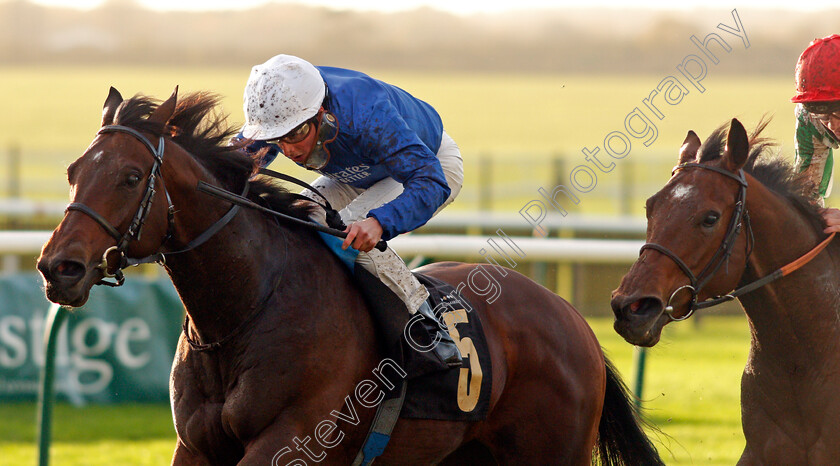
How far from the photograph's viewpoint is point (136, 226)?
261 cm

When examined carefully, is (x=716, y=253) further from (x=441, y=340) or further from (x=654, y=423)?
(x=654, y=423)

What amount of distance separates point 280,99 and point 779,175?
1.61m

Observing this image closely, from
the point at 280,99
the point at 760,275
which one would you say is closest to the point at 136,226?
the point at 280,99

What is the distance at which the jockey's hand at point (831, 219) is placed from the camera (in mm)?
3234

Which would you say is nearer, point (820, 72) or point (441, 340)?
point (441, 340)

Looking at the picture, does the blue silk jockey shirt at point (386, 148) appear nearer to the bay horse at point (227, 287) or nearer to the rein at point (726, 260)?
the bay horse at point (227, 287)

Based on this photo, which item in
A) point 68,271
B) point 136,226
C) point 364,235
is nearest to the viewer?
point 68,271

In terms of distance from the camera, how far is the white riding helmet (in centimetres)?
296

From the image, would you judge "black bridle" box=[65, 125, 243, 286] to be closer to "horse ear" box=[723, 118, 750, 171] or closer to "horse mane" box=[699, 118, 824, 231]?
"horse ear" box=[723, 118, 750, 171]

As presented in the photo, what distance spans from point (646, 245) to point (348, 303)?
89cm

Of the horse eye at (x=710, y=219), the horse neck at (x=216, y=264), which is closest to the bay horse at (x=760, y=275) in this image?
the horse eye at (x=710, y=219)

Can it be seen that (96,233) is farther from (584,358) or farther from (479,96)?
(479,96)

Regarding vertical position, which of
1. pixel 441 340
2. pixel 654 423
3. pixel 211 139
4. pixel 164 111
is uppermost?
pixel 164 111

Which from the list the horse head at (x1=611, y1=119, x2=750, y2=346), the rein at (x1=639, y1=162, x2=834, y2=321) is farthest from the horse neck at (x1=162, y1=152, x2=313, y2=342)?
the rein at (x1=639, y1=162, x2=834, y2=321)
